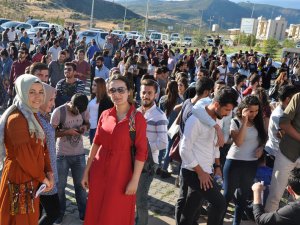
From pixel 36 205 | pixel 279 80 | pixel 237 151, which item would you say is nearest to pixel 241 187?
pixel 237 151

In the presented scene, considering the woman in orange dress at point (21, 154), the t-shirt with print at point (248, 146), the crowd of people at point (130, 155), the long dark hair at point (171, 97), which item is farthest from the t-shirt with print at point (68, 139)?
the long dark hair at point (171, 97)

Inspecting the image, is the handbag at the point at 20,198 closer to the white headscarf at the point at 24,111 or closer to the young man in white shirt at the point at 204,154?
the white headscarf at the point at 24,111

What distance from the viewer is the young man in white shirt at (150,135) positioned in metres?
3.95

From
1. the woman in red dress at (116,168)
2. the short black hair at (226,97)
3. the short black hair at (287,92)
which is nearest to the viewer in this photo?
the woman in red dress at (116,168)

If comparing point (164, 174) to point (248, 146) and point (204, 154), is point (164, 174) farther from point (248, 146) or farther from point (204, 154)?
point (204, 154)

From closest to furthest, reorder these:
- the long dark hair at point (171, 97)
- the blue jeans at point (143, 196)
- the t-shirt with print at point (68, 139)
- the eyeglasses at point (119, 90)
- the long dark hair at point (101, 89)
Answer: the eyeglasses at point (119, 90)
the blue jeans at point (143, 196)
the t-shirt with print at point (68, 139)
the long dark hair at point (101, 89)
the long dark hair at point (171, 97)

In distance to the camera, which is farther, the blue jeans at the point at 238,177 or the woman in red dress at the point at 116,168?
the blue jeans at the point at 238,177

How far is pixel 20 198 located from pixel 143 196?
57.4 inches

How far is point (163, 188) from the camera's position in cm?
600

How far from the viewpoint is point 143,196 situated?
13.0ft

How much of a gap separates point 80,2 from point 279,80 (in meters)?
102

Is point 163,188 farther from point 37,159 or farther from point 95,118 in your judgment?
point 37,159

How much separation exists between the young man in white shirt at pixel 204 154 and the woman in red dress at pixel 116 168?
0.60m

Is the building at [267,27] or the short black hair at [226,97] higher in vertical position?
the building at [267,27]
